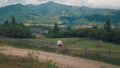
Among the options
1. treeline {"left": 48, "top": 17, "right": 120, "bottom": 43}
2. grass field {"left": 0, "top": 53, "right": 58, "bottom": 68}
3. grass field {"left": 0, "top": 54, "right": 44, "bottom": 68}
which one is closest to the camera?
grass field {"left": 0, "top": 53, "right": 58, "bottom": 68}

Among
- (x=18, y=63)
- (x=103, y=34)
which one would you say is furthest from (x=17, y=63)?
(x=103, y=34)

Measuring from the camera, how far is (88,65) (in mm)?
26859

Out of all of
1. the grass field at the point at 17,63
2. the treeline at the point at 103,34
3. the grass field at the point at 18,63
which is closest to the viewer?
the grass field at the point at 18,63

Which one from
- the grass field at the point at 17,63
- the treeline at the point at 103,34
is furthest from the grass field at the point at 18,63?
the treeline at the point at 103,34

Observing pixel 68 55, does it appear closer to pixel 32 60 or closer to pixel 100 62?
pixel 100 62

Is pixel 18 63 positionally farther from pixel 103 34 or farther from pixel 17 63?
pixel 103 34

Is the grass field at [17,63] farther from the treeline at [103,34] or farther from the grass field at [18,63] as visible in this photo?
the treeline at [103,34]

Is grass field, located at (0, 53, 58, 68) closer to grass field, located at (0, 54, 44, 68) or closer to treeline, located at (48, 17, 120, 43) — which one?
grass field, located at (0, 54, 44, 68)

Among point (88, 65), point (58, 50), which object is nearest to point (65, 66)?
point (88, 65)

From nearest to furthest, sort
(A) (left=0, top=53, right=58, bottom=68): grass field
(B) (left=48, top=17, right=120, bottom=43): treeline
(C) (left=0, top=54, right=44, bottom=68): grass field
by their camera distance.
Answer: (A) (left=0, top=53, right=58, bottom=68): grass field, (C) (left=0, top=54, right=44, bottom=68): grass field, (B) (left=48, top=17, right=120, bottom=43): treeline

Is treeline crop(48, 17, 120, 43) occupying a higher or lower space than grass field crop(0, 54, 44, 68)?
lower

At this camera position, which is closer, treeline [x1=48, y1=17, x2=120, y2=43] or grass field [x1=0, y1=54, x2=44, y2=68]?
grass field [x1=0, y1=54, x2=44, y2=68]

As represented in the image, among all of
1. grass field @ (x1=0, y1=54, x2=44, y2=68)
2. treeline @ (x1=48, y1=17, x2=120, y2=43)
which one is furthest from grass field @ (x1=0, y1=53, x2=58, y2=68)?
treeline @ (x1=48, y1=17, x2=120, y2=43)

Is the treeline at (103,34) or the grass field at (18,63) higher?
the grass field at (18,63)
